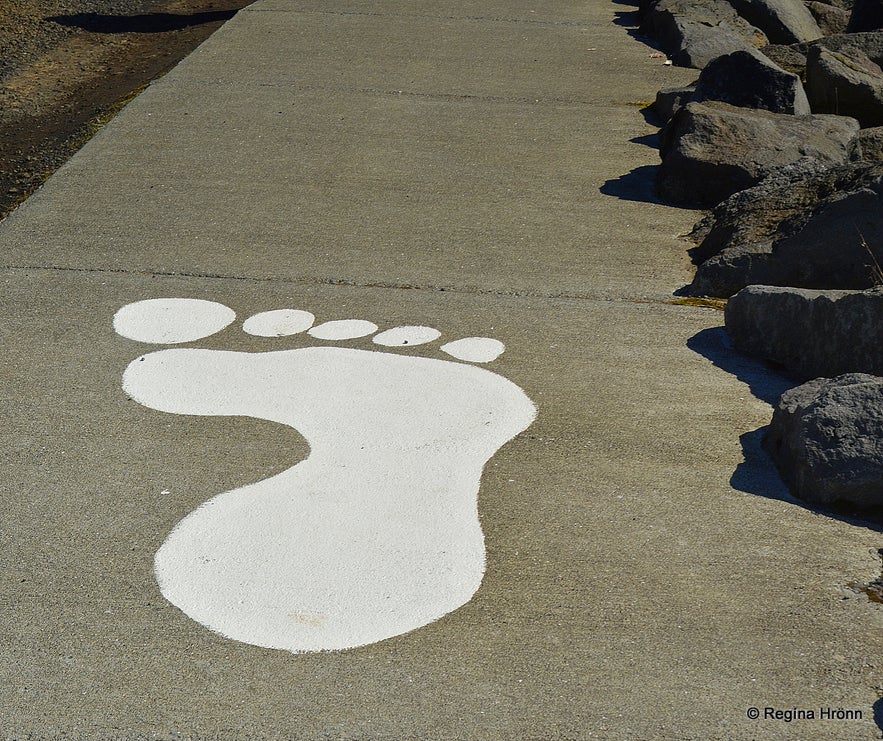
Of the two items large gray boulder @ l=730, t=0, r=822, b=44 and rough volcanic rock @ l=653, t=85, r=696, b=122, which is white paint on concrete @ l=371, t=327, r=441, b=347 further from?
large gray boulder @ l=730, t=0, r=822, b=44

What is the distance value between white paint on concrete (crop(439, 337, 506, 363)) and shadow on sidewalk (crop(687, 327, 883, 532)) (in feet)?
2.65

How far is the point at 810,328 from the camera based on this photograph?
3750 millimetres

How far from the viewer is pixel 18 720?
2.34m

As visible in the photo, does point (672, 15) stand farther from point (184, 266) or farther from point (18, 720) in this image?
point (18, 720)

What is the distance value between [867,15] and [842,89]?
8.99 ft

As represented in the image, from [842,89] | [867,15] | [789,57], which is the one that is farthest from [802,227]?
[867,15]

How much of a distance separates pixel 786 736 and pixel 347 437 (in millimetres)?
1748

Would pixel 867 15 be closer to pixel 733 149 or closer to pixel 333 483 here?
pixel 733 149

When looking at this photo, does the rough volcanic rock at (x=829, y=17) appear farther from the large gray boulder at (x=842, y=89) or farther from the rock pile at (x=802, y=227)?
the large gray boulder at (x=842, y=89)

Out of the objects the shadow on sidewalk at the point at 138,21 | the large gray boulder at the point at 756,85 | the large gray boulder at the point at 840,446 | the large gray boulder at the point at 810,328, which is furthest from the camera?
the shadow on sidewalk at the point at 138,21

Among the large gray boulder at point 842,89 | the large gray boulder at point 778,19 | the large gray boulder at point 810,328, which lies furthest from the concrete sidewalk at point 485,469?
the large gray boulder at point 778,19

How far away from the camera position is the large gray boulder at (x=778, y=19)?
9188 mm

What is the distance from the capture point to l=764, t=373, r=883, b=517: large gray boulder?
2949 millimetres

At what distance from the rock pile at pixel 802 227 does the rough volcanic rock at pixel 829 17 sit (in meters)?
2.37
